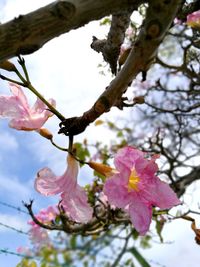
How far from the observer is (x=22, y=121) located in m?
1.00

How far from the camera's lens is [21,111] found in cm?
102

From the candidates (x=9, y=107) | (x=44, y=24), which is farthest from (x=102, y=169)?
(x=44, y=24)

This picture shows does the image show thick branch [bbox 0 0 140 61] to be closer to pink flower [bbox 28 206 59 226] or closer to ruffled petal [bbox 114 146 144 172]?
ruffled petal [bbox 114 146 144 172]

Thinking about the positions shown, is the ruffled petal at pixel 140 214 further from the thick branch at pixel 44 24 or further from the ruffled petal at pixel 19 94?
the thick branch at pixel 44 24

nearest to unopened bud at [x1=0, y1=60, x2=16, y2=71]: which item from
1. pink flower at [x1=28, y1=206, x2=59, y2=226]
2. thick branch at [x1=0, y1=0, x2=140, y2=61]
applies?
thick branch at [x1=0, y1=0, x2=140, y2=61]

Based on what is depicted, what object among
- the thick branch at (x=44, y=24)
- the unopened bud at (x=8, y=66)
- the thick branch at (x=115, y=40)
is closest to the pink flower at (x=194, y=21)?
the thick branch at (x=115, y=40)

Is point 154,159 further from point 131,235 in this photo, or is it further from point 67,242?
point 67,242

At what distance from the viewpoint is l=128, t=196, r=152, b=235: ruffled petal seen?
93cm

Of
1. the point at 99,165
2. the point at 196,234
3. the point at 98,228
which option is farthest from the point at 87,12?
the point at 98,228

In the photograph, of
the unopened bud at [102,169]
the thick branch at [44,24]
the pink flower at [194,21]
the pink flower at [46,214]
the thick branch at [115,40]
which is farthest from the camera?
the pink flower at [46,214]

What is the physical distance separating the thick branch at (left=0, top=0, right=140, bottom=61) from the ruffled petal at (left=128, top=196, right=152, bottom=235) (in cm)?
44

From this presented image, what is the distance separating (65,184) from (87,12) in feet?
1.61

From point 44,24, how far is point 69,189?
1.68ft

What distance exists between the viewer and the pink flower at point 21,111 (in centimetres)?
100
